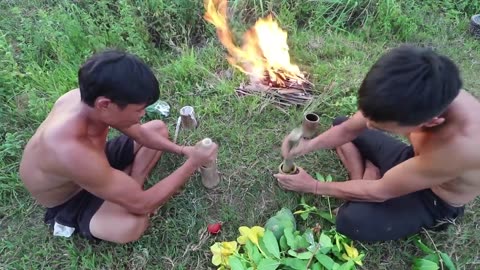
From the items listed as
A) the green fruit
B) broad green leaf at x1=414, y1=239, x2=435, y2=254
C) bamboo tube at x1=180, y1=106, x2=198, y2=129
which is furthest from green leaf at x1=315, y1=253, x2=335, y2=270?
bamboo tube at x1=180, y1=106, x2=198, y2=129

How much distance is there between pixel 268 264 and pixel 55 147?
1397mm

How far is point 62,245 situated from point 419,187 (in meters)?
2.34

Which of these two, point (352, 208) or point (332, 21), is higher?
point (332, 21)

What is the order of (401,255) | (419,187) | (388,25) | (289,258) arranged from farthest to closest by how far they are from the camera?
(388,25)
(401,255)
(289,258)
(419,187)

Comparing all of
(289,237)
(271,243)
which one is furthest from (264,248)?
(289,237)

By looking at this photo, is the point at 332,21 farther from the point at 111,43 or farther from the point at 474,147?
the point at 474,147

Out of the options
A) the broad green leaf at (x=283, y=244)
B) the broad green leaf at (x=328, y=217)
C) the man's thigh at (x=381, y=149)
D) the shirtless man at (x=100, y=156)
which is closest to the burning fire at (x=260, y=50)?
the man's thigh at (x=381, y=149)

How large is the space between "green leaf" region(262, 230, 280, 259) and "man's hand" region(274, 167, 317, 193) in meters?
0.39

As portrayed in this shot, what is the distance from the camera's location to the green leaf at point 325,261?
2.74 metres

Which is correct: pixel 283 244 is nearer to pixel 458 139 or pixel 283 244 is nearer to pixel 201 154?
pixel 201 154

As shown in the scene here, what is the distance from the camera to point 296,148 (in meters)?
3.03

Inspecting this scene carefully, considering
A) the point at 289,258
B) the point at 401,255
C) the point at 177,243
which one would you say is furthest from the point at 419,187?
the point at 177,243

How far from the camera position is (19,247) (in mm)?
3100

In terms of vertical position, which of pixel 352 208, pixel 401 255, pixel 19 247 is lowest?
pixel 19 247
